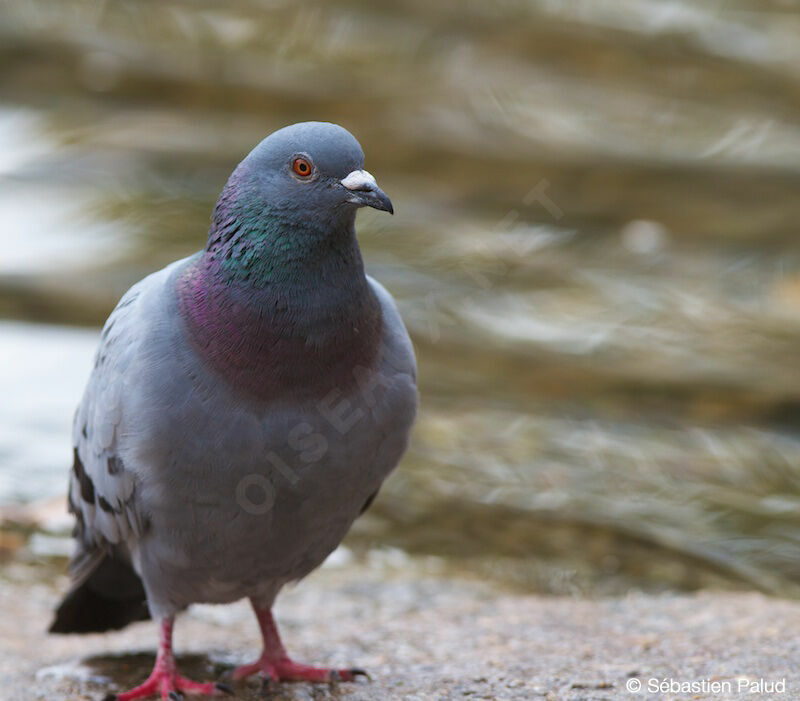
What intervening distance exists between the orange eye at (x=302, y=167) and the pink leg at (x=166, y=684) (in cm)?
205

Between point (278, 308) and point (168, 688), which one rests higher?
point (278, 308)

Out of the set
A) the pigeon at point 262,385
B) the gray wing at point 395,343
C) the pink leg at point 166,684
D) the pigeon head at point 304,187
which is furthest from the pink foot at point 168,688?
the pigeon head at point 304,187

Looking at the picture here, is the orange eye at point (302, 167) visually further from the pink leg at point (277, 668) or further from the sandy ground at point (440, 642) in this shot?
the sandy ground at point (440, 642)

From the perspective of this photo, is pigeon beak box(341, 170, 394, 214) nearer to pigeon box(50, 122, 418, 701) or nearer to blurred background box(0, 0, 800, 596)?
pigeon box(50, 122, 418, 701)

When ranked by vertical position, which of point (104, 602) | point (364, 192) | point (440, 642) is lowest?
point (440, 642)

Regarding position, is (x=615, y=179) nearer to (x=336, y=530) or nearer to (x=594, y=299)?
(x=594, y=299)

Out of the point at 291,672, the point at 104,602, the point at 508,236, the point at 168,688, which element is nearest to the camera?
the point at 168,688

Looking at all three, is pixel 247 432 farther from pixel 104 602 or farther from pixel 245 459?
pixel 104 602

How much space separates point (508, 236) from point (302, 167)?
732 cm

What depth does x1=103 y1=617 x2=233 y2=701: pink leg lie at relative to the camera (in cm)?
520

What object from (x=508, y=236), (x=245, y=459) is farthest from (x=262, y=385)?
(x=508, y=236)

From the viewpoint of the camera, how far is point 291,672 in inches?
215

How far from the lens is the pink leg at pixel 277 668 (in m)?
5.38

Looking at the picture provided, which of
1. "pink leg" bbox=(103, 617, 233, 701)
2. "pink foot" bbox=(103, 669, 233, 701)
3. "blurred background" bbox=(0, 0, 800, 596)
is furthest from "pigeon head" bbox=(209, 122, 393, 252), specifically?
"blurred background" bbox=(0, 0, 800, 596)
